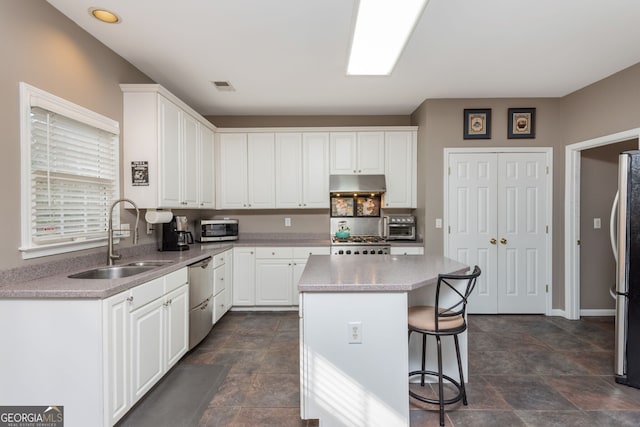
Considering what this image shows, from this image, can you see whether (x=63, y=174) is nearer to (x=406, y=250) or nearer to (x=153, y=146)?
(x=153, y=146)

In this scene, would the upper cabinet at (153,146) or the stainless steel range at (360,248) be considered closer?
the upper cabinet at (153,146)

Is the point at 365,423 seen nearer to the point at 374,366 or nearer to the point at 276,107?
the point at 374,366

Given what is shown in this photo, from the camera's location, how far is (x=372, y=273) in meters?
2.09

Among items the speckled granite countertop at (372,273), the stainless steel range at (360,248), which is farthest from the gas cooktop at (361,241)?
the speckled granite countertop at (372,273)

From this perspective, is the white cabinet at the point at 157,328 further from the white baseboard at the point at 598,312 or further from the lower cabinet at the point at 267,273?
the white baseboard at the point at 598,312

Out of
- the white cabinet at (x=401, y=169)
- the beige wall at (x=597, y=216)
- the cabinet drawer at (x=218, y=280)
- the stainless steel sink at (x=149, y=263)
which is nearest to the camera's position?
the stainless steel sink at (x=149, y=263)

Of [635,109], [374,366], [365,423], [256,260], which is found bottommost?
[365,423]

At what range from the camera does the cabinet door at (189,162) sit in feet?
10.8

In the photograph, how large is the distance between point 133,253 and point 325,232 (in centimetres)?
250

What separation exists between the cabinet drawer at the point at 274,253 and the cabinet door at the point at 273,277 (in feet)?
0.17

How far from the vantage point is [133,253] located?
291 centimetres

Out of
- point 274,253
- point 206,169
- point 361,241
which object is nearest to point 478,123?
point 361,241

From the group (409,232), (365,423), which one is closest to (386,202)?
(409,232)

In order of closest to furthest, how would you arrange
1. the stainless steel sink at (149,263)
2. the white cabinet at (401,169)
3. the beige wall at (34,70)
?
1. the beige wall at (34,70)
2. the stainless steel sink at (149,263)
3. the white cabinet at (401,169)
